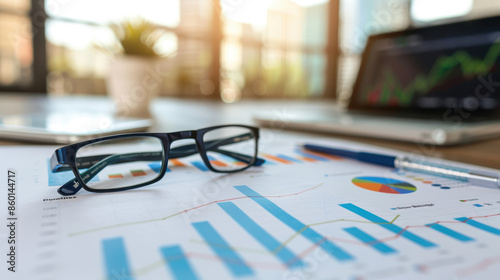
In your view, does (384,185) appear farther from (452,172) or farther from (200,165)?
(200,165)

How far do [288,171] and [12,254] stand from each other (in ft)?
0.94

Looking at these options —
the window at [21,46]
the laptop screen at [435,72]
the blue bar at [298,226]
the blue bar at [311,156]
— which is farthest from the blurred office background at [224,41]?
the blue bar at [298,226]

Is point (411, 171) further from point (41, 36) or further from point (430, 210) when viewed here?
point (41, 36)

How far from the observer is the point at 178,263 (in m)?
0.20

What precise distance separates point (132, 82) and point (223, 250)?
82 cm

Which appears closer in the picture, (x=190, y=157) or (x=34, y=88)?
(x=190, y=157)

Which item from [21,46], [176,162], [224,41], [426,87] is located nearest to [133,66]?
[176,162]

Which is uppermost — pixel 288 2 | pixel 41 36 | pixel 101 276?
pixel 288 2

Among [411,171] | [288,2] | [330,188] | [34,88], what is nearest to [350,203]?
[330,188]

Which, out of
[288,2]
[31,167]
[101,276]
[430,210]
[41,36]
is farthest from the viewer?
[288,2]

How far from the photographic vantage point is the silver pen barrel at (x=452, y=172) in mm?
356

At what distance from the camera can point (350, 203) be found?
1.00 feet

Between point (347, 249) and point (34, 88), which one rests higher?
point (34, 88)

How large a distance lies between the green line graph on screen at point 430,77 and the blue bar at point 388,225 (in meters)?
0.64
